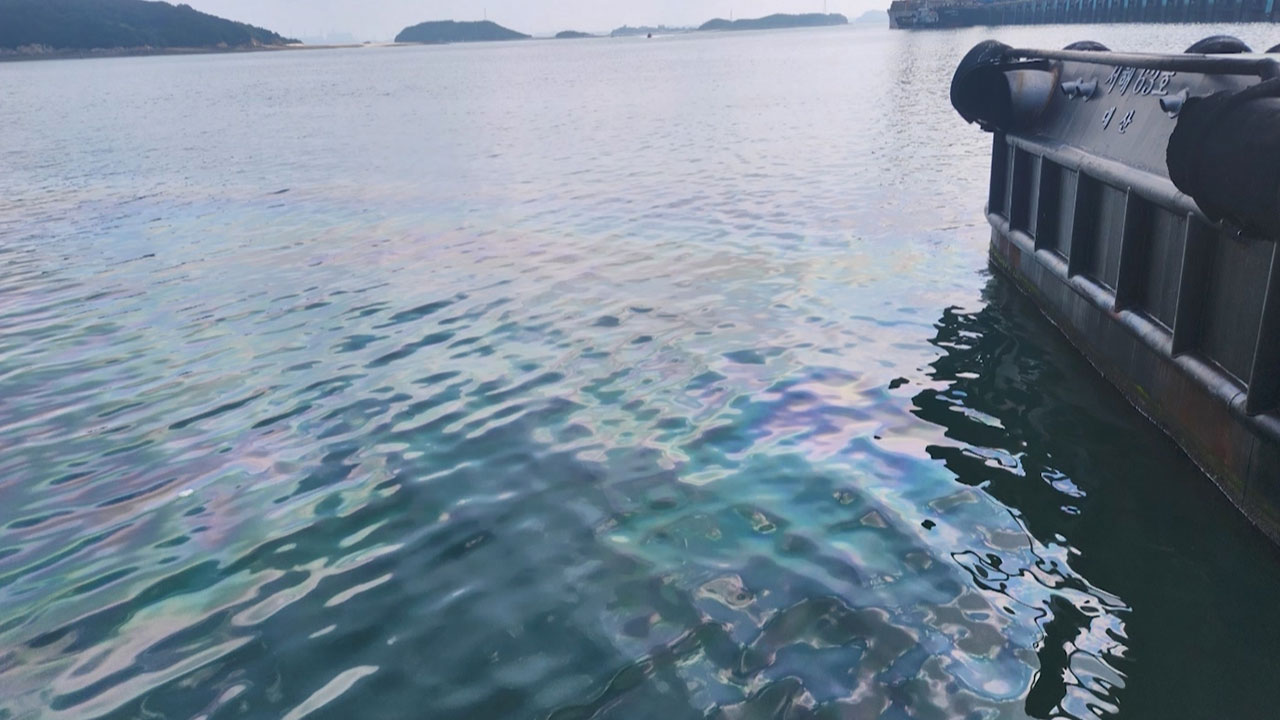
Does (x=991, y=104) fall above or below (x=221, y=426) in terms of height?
above

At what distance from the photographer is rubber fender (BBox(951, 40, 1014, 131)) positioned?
10.3 meters

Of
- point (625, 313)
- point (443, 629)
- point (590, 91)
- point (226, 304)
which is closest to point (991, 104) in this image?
point (625, 313)

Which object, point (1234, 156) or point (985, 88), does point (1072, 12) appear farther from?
point (1234, 156)

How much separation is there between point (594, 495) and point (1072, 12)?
150 meters

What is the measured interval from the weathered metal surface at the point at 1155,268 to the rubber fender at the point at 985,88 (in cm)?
42

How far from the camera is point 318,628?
4680 millimetres

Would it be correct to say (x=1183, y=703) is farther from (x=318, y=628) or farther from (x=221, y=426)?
(x=221, y=426)

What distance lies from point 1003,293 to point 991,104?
7.37 feet

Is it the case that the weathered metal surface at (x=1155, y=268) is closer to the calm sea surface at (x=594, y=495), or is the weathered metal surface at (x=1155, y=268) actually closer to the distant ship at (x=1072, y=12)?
the calm sea surface at (x=594, y=495)

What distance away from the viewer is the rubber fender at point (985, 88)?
33.7ft

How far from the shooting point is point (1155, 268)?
6535 millimetres

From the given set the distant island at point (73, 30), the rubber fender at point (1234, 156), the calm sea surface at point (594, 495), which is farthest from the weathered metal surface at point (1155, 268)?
the distant island at point (73, 30)

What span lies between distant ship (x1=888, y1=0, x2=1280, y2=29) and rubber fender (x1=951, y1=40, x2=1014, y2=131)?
86.8 m

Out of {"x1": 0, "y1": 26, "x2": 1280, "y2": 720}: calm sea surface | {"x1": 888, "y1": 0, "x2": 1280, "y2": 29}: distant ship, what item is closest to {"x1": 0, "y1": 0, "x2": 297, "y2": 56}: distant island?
{"x1": 888, "y1": 0, "x2": 1280, "y2": 29}: distant ship
